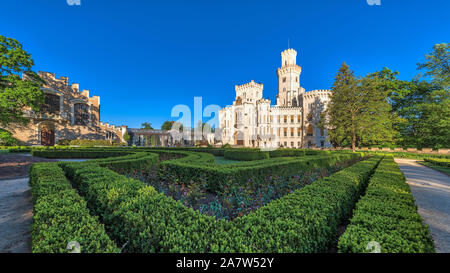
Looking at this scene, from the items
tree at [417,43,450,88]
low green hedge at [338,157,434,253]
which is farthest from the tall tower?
low green hedge at [338,157,434,253]

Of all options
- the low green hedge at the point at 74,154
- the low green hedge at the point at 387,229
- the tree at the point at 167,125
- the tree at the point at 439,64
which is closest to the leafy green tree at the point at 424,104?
the tree at the point at 439,64

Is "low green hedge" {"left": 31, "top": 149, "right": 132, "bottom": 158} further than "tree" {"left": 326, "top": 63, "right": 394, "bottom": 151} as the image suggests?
No

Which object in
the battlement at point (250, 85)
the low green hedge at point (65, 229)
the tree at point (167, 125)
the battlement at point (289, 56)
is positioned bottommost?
the low green hedge at point (65, 229)

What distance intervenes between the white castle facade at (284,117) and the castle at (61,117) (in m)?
29.8

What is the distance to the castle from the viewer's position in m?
22.8

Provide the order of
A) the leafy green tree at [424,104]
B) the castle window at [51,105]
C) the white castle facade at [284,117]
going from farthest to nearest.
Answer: the white castle facade at [284,117] < the castle window at [51,105] < the leafy green tree at [424,104]

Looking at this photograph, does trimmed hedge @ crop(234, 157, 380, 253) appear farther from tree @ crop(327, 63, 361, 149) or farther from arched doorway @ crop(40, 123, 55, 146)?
arched doorway @ crop(40, 123, 55, 146)

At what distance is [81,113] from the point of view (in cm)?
2750

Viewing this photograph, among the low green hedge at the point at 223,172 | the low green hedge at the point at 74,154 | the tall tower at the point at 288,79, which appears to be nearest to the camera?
the low green hedge at the point at 223,172

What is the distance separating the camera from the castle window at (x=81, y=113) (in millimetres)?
27111

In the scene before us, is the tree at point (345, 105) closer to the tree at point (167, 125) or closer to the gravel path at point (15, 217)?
the gravel path at point (15, 217)
